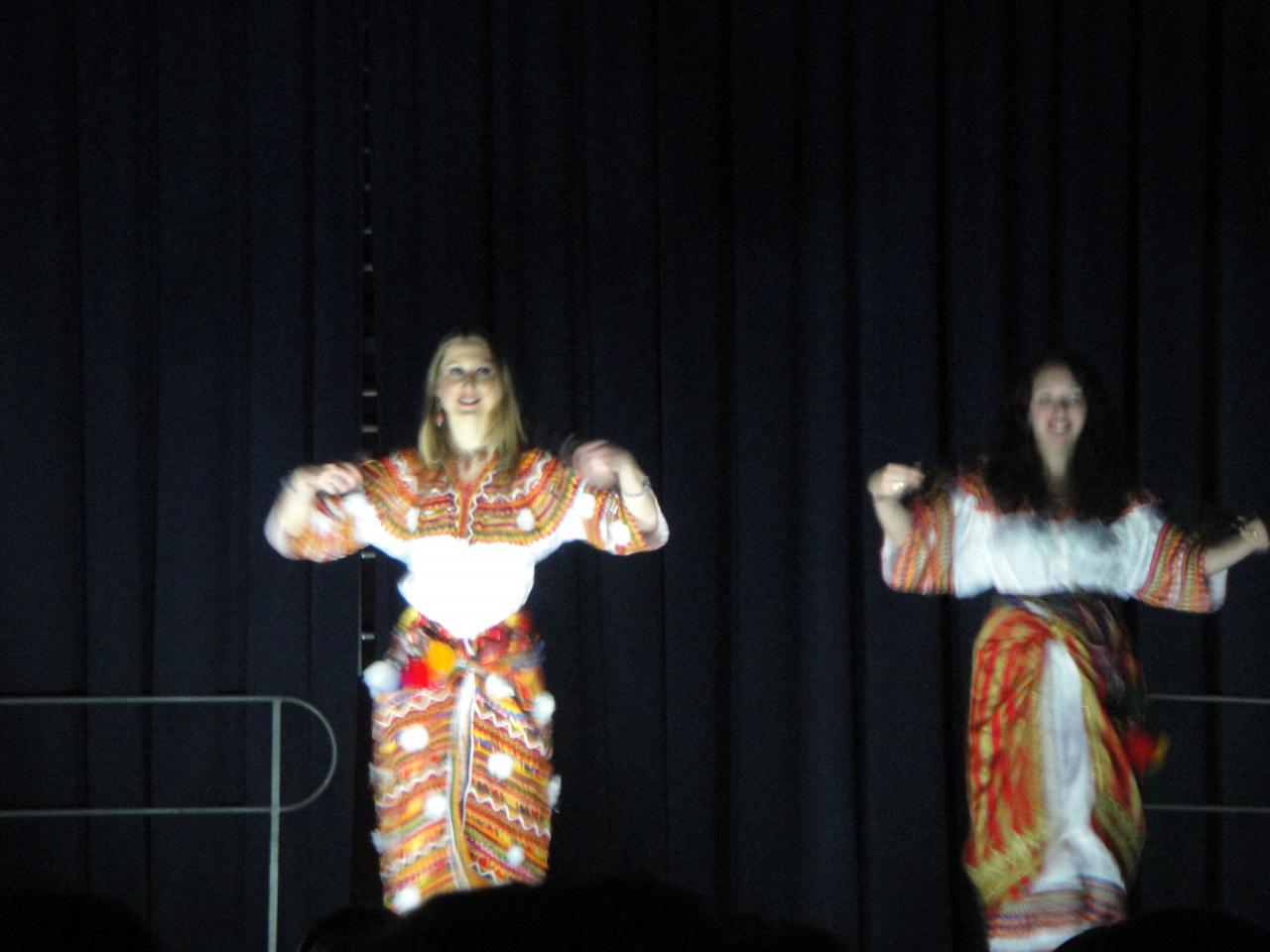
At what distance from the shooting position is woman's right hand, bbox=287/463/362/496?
2.84m

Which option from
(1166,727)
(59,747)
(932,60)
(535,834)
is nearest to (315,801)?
(59,747)

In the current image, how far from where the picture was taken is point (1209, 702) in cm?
363

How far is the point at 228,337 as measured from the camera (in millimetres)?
3596

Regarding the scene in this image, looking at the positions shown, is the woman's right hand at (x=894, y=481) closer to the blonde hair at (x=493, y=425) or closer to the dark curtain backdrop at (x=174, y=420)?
the blonde hair at (x=493, y=425)

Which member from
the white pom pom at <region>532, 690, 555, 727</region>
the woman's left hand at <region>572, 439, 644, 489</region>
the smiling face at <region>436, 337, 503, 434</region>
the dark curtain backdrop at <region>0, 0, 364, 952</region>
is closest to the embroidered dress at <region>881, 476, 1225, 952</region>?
the woman's left hand at <region>572, 439, 644, 489</region>

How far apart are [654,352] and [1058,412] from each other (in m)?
1.11

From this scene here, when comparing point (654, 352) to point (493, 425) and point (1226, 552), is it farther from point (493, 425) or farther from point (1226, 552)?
point (1226, 552)

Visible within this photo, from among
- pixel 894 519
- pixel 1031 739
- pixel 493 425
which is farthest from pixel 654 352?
pixel 1031 739

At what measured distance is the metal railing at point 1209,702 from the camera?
3344 millimetres

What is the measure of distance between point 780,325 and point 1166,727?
143 centimetres

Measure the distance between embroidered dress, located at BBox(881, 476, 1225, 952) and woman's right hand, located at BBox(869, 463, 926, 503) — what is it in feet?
0.37

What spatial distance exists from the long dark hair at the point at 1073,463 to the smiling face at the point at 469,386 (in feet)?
3.47

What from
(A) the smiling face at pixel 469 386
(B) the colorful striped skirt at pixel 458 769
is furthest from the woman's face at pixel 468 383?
(B) the colorful striped skirt at pixel 458 769

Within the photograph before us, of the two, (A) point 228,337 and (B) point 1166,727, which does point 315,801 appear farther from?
(B) point 1166,727
